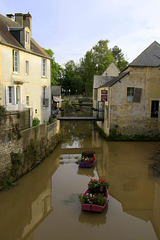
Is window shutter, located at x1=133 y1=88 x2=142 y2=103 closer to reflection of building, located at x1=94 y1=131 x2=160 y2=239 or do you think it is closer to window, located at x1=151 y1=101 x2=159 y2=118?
window, located at x1=151 y1=101 x2=159 y2=118

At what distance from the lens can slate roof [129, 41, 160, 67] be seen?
19.9 m

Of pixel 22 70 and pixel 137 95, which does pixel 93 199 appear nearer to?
pixel 22 70

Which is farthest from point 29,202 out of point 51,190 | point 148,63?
point 148,63

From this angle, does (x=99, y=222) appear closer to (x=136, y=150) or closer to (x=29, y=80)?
(x=136, y=150)

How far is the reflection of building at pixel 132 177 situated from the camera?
912 cm

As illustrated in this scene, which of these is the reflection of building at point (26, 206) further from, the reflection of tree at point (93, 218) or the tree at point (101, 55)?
the tree at point (101, 55)

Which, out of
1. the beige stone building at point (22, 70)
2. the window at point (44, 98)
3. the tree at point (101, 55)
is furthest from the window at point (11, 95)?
the tree at point (101, 55)

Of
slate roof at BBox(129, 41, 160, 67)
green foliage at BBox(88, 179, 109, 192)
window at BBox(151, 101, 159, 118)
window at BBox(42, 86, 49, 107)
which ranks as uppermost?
slate roof at BBox(129, 41, 160, 67)

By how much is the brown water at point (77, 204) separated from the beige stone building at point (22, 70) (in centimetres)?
488

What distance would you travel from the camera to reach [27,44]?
652 inches

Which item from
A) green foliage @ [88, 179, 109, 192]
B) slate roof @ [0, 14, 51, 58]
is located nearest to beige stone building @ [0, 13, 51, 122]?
slate roof @ [0, 14, 51, 58]

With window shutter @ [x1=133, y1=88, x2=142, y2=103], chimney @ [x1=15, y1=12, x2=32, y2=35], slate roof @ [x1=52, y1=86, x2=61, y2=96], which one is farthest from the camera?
slate roof @ [x1=52, y1=86, x2=61, y2=96]

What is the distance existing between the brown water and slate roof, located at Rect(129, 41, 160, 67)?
9071 millimetres

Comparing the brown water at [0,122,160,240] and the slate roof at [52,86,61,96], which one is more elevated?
the slate roof at [52,86,61,96]
